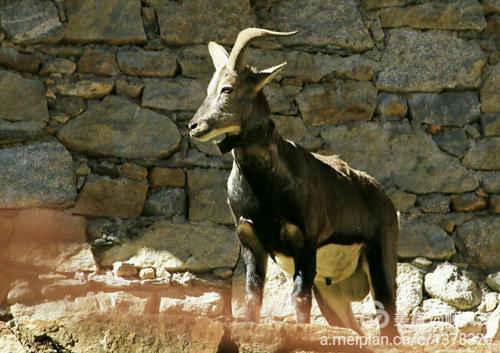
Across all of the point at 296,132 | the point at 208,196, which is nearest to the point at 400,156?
the point at 296,132

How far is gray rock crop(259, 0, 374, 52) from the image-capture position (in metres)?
6.80

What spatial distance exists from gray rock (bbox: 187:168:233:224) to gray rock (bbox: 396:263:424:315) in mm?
1096

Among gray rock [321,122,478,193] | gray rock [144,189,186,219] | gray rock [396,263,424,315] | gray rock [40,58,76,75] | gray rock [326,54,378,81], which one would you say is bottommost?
gray rock [396,263,424,315]

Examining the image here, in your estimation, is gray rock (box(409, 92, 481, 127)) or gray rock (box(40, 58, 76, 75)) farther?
gray rock (box(409, 92, 481, 127))

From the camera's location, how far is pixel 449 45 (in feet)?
22.7

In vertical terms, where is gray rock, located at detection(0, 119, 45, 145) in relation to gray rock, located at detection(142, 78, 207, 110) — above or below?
below

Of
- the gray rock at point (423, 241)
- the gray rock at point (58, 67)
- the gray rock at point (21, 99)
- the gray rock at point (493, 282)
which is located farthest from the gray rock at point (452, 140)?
the gray rock at point (21, 99)

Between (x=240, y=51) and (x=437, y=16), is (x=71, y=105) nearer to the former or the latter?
(x=240, y=51)

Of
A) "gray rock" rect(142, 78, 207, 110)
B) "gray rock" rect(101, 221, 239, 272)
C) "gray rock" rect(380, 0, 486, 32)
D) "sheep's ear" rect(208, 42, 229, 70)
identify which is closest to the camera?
"sheep's ear" rect(208, 42, 229, 70)

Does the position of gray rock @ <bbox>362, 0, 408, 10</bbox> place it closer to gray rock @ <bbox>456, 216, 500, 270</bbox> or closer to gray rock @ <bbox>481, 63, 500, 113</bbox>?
gray rock @ <bbox>481, 63, 500, 113</bbox>

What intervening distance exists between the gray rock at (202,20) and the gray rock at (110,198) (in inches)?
39.8

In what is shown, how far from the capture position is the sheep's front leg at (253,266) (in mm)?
4430

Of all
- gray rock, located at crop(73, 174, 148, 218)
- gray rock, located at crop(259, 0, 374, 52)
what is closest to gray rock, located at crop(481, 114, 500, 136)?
gray rock, located at crop(259, 0, 374, 52)

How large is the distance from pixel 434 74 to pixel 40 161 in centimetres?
260
